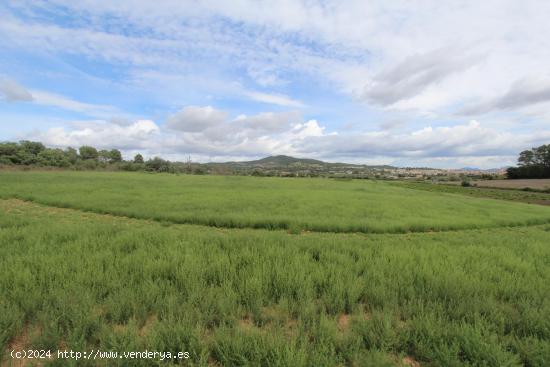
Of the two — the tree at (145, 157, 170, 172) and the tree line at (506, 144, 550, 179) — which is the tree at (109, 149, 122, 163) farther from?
Result: the tree line at (506, 144, 550, 179)

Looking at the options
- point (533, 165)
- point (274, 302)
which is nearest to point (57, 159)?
point (274, 302)

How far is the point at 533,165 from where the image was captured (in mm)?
90062

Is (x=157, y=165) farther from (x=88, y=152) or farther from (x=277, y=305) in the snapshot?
(x=277, y=305)

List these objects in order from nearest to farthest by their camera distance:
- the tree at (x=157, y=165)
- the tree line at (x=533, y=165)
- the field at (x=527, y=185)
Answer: the field at (x=527, y=185) → the tree line at (x=533, y=165) → the tree at (x=157, y=165)

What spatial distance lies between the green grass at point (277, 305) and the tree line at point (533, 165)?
116 meters

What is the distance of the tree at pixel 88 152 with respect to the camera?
126 meters

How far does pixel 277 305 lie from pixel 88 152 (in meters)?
156

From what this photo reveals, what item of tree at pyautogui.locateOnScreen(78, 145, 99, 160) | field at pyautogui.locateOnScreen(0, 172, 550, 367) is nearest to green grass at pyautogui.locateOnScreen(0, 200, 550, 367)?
field at pyautogui.locateOnScreen(0, 172, 550, 367)

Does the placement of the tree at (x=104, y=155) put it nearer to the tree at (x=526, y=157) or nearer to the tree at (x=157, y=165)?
the tree at (x=157, y=165)

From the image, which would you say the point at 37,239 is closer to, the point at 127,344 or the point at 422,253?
the point at 127,344

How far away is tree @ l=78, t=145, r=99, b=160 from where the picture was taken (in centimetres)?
12611

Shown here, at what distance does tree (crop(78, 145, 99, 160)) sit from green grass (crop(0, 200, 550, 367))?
5861 inches

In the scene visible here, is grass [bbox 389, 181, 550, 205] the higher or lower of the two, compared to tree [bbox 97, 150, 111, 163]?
lower

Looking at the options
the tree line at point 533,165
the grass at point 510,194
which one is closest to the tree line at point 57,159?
the grass at point 510,194
